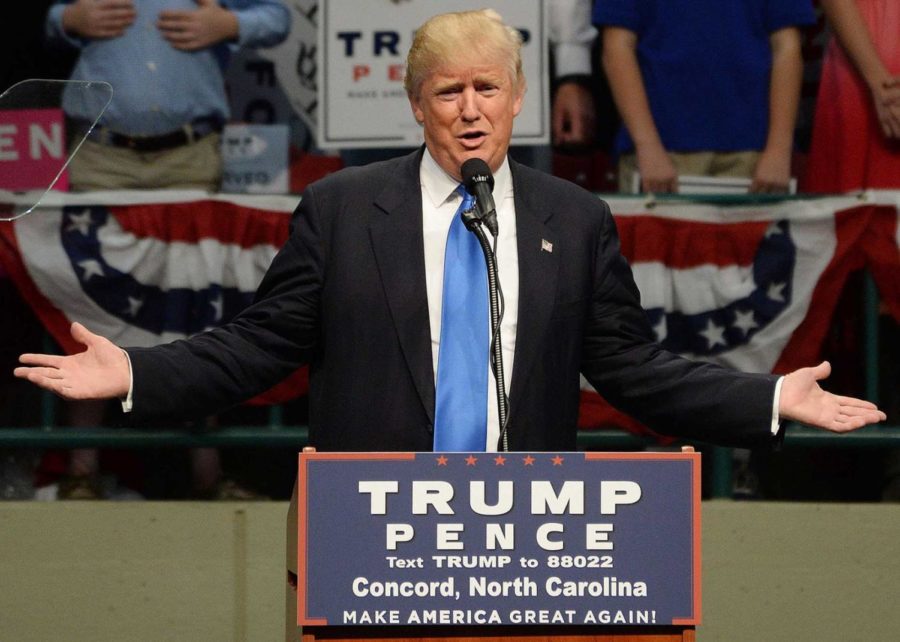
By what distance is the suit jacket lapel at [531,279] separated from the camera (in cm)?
354

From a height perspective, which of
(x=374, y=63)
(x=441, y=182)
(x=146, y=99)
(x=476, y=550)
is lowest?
(x=476, y=550)

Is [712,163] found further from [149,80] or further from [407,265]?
[407,265]

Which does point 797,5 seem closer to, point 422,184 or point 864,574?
point 864,574

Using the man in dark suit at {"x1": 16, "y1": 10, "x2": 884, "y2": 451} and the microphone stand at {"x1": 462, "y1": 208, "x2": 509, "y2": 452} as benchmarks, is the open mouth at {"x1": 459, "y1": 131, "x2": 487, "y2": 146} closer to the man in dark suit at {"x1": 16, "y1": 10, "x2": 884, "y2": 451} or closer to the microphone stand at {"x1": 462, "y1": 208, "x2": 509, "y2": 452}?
the man in dark suit at {"x1": 16, "y1": 10, "x2": 884, "y2": 451}

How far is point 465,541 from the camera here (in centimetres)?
301

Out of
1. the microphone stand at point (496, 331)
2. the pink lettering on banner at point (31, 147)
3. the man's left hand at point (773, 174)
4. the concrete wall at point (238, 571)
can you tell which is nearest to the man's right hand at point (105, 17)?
the concrete wall at point (238, 571)

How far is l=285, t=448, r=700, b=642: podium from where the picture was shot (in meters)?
3.01

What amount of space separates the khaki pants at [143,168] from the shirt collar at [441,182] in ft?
8.59

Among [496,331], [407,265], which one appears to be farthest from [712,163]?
[496,331]

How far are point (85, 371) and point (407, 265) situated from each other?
70 centimetres

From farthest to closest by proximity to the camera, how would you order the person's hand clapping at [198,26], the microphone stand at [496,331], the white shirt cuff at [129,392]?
the person's hand clapping at [198,26] → the white shirt cuff at [129,392] → the microphone stand at [496,331]

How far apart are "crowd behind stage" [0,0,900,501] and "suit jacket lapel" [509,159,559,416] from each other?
255cm

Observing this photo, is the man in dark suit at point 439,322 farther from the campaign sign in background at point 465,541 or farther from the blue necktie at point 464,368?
the campaign sign in background at point 465,541

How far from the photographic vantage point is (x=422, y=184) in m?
3.73
